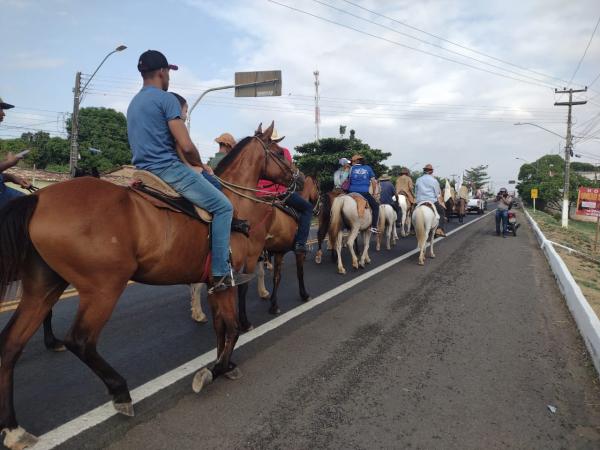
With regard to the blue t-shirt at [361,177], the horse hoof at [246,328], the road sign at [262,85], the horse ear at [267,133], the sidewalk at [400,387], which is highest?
the road sign at [262,85]

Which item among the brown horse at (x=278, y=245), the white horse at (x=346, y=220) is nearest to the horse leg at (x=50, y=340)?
the brown horse at (x=278, y=245)

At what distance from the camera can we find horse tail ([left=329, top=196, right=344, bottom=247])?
8.88 m

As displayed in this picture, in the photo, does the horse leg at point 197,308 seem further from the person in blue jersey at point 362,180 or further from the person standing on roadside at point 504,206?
the person standing on roadside at point 504,206

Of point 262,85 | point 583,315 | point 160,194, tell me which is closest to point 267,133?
point 160,194

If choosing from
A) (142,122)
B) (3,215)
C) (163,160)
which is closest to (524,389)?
(163,160)

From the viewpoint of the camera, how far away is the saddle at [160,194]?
10.1 feet

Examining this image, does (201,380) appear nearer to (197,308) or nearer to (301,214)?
(197,308)

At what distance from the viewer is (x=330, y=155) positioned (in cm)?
2742

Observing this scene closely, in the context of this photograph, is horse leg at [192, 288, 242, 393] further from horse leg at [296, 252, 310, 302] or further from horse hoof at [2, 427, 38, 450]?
horse leg at [296, 252, 310, 302]

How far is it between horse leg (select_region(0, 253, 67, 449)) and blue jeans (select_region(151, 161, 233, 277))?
3.56ft

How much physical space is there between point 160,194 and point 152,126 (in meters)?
0.55

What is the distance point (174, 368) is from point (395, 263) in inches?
273

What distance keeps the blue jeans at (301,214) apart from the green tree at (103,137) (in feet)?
142

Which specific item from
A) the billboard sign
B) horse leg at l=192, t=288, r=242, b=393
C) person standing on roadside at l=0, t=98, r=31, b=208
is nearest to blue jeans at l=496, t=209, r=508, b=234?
the billboard sign
